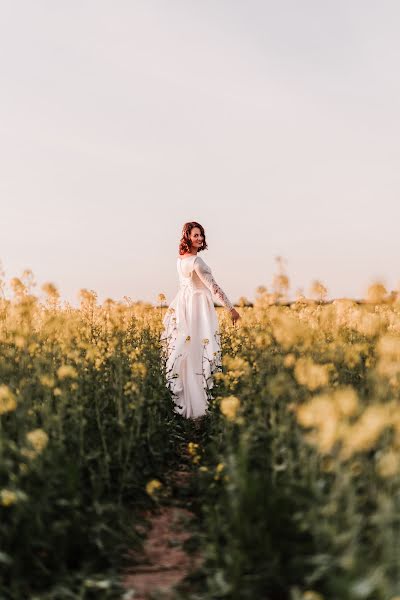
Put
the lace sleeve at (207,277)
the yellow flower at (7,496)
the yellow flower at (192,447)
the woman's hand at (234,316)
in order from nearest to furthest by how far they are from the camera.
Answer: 1. the yellow flower at (7,496)
2. the yellow flower at (192,447)
3. the woman's hand at (234,316)
4. the lace sleeve at (207,277)

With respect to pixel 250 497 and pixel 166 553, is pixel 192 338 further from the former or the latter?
pixel 250 497

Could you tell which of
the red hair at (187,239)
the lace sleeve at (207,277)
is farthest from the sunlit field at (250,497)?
the red hair at (187,239)

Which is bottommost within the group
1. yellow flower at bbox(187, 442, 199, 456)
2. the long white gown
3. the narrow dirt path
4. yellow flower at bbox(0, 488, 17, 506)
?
the narrow dirt path

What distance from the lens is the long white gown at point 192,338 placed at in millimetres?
8508

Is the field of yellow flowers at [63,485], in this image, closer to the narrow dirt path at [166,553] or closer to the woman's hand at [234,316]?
the narrow dirt path at [166,553]

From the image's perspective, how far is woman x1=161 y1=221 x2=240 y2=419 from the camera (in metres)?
8.51

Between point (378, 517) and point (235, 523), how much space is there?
1.05 metres

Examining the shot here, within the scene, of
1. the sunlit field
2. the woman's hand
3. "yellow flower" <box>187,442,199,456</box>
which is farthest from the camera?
the woman's hand

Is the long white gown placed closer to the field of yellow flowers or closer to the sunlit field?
the field of yellow flowers

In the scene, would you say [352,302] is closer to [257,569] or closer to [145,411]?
[145,411]

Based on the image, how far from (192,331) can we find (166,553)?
4.64 m

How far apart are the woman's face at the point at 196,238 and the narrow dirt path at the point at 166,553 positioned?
3.83 metres

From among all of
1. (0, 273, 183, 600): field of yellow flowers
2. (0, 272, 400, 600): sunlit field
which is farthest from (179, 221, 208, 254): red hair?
(0, 272, 400, 600): sunlit field

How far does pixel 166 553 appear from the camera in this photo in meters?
4.30
